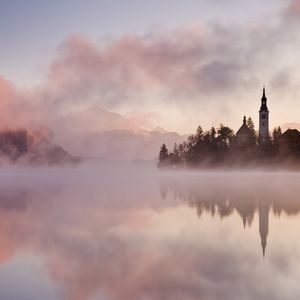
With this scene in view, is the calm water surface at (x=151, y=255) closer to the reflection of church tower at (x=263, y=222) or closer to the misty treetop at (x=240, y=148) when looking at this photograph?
the reflection of church tower at (x=263, y=222)

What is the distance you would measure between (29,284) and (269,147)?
11659 centimetres

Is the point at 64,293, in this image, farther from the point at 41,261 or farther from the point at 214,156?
the point at 214,156

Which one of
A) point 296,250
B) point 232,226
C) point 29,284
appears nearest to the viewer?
point 29,284

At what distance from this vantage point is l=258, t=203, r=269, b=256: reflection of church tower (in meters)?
20.9

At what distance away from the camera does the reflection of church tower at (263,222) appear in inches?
824

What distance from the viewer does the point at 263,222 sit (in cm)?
2686

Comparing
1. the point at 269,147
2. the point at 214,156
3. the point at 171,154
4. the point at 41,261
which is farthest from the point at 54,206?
the point at 171,154

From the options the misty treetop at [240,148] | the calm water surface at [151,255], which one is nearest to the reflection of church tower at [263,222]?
the calm water surface at [151,255]

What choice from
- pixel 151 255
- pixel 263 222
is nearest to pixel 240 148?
pixel 263 222

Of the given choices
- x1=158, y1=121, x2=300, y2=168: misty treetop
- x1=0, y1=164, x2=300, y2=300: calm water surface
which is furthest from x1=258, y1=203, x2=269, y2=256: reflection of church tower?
x1=158, y1=121, x2=300, y2=168: misty treetop

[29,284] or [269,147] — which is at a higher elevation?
[269,147]

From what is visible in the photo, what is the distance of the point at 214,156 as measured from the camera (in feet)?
470

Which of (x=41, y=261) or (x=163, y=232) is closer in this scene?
(x=41, y=261)

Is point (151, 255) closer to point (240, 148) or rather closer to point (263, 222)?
point (263, 222)
